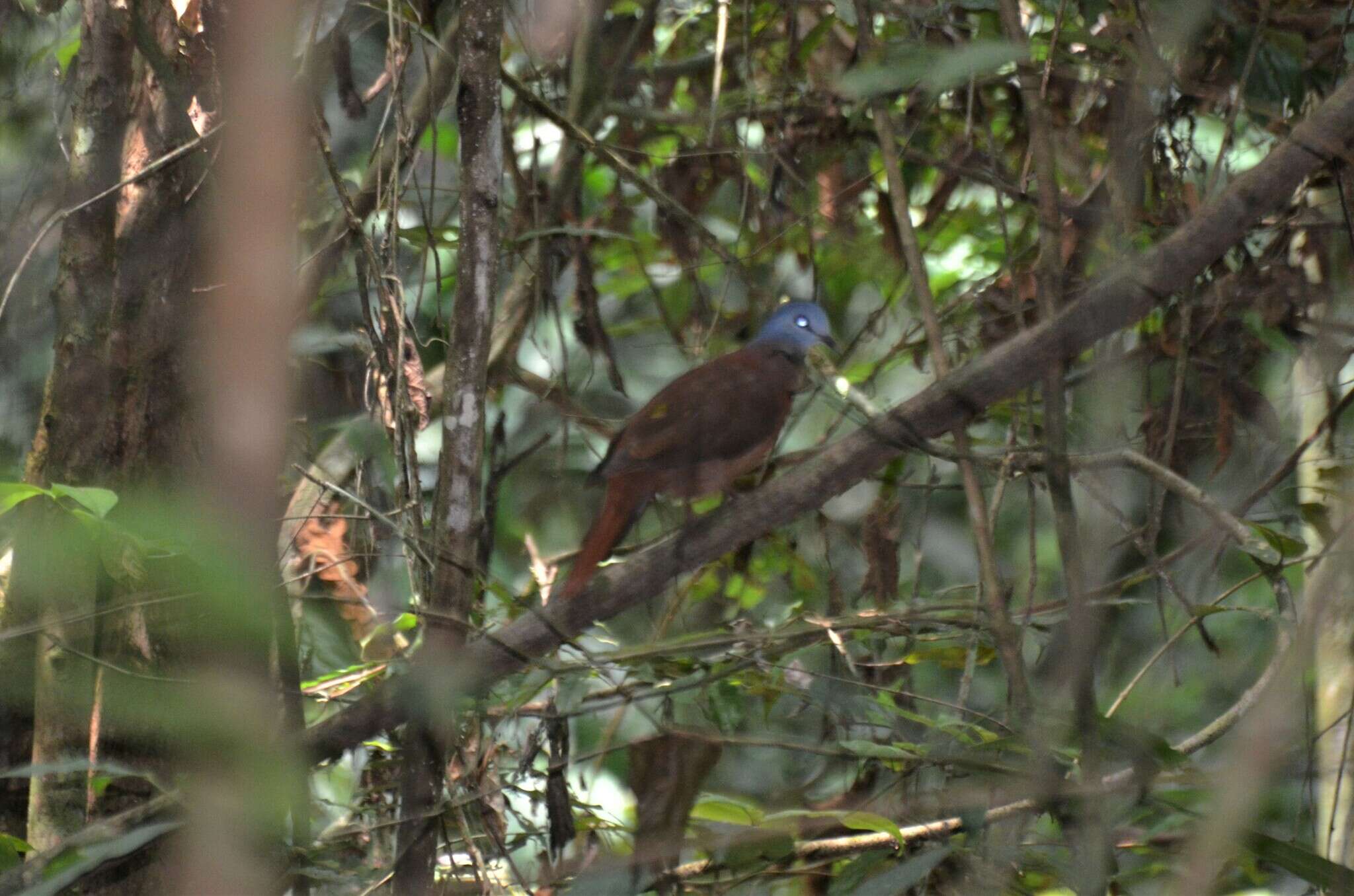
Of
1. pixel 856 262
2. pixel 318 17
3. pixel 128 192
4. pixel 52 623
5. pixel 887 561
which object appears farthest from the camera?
pixel 856 262

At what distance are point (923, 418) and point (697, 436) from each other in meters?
1.04

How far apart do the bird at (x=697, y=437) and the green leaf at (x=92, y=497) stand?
151 cm

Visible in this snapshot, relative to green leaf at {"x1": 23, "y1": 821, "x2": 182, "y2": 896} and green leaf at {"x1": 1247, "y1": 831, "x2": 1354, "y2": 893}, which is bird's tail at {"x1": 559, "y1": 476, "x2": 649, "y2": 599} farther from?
green leaf at {"x1": 1247, "y1": 831, "x2": 1354, "y2": 893}

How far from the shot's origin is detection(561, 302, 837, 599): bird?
3.19 m

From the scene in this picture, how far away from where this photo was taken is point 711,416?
10.9 feet

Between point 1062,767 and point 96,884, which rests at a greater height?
point 1062,767

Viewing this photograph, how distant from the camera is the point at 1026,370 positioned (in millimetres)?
2197

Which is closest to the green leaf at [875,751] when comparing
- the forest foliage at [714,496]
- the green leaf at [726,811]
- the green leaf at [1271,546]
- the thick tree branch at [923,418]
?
the forest foliage at [714,496]

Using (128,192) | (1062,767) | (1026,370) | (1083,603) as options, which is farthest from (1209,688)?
(128,192)

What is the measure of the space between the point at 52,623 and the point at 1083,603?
3.30ft

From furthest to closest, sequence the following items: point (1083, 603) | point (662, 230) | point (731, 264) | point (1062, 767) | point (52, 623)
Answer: point (662, 230)
point (731, 264)
point (1062, 767)
point (52, 623)
point (1083, 603)

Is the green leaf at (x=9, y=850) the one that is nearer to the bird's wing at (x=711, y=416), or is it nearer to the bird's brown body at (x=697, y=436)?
the bird's brown body at (x=697, y=436)

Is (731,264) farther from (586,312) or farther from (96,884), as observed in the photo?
(96,884)

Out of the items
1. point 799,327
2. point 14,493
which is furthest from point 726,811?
point 799,327
